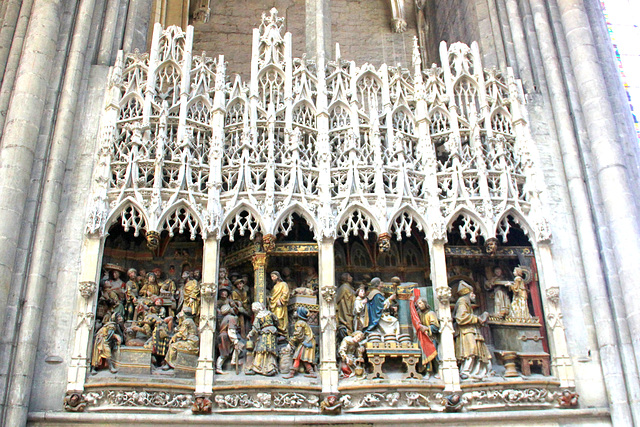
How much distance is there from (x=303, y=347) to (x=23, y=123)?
5.55 meters

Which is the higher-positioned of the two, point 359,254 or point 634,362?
point 359,254

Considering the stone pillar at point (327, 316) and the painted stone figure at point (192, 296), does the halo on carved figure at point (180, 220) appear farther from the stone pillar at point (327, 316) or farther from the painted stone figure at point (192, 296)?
the stone pillar at point (327, 316)

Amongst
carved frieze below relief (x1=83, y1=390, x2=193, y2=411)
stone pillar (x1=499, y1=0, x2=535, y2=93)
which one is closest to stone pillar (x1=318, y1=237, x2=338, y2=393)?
carved frieze below relief (x1=83, y1=390, x2=193, y2=411)

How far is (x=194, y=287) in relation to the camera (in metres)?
11.2

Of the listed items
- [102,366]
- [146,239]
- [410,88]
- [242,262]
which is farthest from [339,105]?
[102,366]

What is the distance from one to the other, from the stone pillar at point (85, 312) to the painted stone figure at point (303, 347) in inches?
117

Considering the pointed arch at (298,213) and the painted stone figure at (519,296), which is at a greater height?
the pointed arch at (298,213)

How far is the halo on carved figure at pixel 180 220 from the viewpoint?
11.2 metres

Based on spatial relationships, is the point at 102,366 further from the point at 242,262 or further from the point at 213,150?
the point at 213,150

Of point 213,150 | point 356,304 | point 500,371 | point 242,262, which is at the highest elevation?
point 213,150

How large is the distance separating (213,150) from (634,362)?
292 inches

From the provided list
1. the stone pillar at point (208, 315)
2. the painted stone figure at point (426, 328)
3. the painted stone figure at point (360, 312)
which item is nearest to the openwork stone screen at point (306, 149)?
the stone pillar at point (208, 315)

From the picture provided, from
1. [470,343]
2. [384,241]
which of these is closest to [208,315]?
[384,241]

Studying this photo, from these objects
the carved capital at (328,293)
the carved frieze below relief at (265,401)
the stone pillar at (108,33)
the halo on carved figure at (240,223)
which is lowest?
the carved frieze below relief at (265,401)
